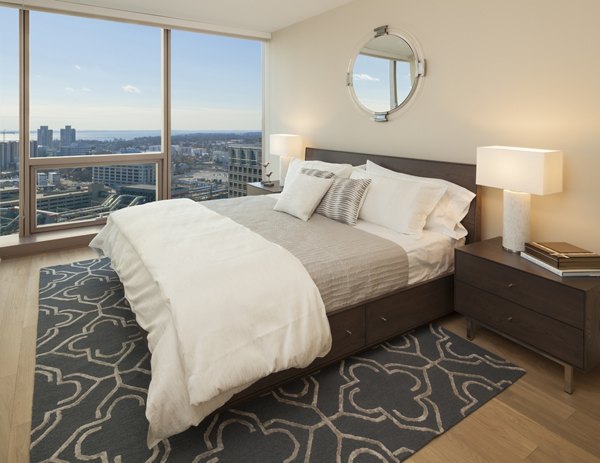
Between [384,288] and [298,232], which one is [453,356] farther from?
[298,232]

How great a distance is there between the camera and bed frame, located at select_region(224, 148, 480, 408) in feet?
7.12

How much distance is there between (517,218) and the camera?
243 cm

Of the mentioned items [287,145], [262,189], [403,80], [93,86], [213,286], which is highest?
[93,86]

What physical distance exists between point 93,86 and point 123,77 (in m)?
0.34

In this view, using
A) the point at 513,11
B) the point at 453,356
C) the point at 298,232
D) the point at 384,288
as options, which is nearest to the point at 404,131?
the point at 513,11

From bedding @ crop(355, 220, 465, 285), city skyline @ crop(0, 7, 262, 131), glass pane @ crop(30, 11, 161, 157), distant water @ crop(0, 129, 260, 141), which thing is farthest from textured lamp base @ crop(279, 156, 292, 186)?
bedding @ crop(355, 220, 465, 285)

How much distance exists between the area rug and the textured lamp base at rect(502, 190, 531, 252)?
681 mm

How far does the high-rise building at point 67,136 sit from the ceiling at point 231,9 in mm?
1237

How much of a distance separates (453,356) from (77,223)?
4.19 m

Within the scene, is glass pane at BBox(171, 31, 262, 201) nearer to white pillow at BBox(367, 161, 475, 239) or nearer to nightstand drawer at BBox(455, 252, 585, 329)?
white pillow at BBox(367, 161, 475, 239)

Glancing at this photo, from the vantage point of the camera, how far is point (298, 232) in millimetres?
2756

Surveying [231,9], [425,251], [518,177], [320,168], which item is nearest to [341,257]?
[425,251]

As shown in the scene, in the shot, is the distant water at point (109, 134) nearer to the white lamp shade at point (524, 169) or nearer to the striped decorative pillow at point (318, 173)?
the striped decorative pillow at point (318, 173)

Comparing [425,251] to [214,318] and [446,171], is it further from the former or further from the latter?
[214,318]
